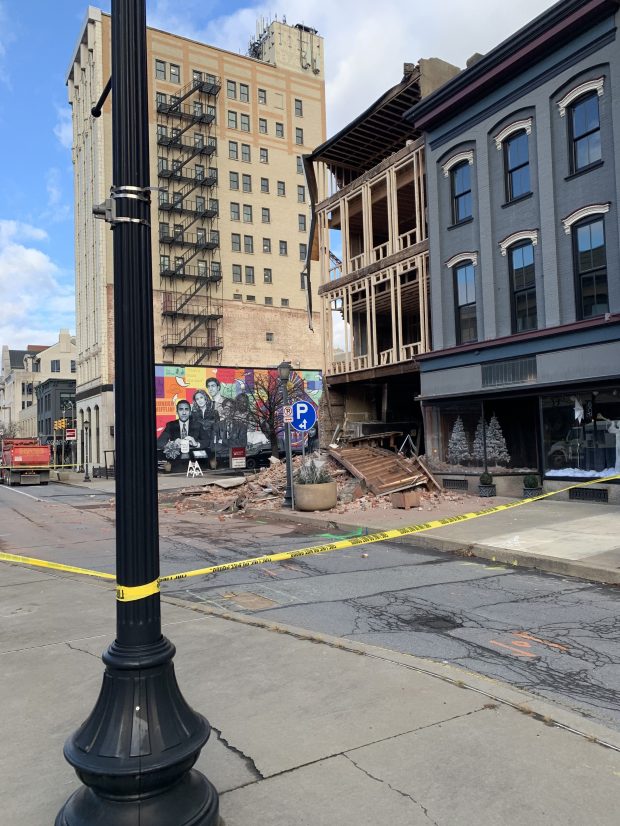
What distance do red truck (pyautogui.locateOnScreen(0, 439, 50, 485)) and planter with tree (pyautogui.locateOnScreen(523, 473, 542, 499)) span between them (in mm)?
31946

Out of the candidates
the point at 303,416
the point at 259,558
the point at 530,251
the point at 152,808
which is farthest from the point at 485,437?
the point at 152,808

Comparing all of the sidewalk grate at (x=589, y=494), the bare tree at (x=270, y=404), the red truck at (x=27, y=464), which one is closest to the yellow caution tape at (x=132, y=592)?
the sidewalk grate at (x=589, y=494)

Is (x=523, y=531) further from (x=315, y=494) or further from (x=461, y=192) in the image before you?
(x=461, y=192)

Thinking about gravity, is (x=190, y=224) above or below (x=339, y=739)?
above

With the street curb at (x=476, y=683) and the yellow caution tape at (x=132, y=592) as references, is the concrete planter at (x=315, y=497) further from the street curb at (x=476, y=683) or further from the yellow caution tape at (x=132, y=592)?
the yellow caution tape at (x=132, y=592)

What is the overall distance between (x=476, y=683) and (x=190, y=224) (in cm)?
5306

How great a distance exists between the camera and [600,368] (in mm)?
15648

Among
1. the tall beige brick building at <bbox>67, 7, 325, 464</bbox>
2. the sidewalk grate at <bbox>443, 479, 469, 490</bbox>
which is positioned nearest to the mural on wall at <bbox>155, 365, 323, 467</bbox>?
the tall beige brick building at <bbox>67, 7, 325, 464</bbox>

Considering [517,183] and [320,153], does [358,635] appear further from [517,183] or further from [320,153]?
[320,153]

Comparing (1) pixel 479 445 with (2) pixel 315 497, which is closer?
(2) pixel 315 497

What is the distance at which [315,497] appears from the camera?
1636 centimetres

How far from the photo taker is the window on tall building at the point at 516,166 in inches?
722

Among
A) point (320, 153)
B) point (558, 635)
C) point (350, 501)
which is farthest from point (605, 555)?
point (320, 153)

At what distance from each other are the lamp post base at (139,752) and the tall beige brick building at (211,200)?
48.4 m
